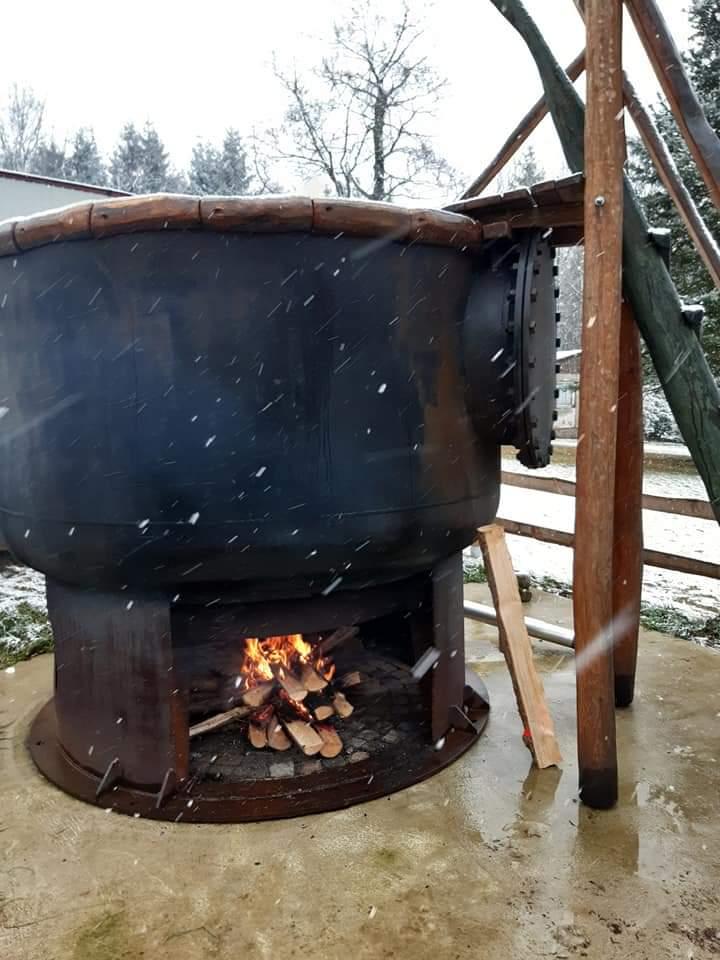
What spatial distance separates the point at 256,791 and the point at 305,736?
33 centimetres

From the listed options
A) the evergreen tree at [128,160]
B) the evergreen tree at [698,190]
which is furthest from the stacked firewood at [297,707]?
the evergreen tree at [128,160]

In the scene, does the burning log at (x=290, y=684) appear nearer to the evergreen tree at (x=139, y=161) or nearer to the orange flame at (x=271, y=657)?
the orange flame at (x=271, y=657)

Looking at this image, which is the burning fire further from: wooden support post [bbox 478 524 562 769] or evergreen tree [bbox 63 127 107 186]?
evergreen tree [bbox 63 127 107 186]

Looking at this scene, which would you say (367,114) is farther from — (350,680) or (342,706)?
(342,706)

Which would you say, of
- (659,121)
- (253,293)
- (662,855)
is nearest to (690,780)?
(662,855)

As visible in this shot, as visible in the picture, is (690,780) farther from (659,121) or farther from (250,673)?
(659,121)

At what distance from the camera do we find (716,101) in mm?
10133

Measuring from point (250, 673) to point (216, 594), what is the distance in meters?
0.71

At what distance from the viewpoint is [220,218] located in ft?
7.11

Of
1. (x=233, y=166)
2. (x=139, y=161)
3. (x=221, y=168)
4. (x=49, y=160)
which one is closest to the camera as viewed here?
(x=233, y=166)

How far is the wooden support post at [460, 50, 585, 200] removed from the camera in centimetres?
329

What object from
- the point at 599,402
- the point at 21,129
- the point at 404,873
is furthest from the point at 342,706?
the point at 21,129

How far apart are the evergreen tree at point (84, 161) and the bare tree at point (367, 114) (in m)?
13.9

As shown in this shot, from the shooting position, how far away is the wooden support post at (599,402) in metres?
2.37
